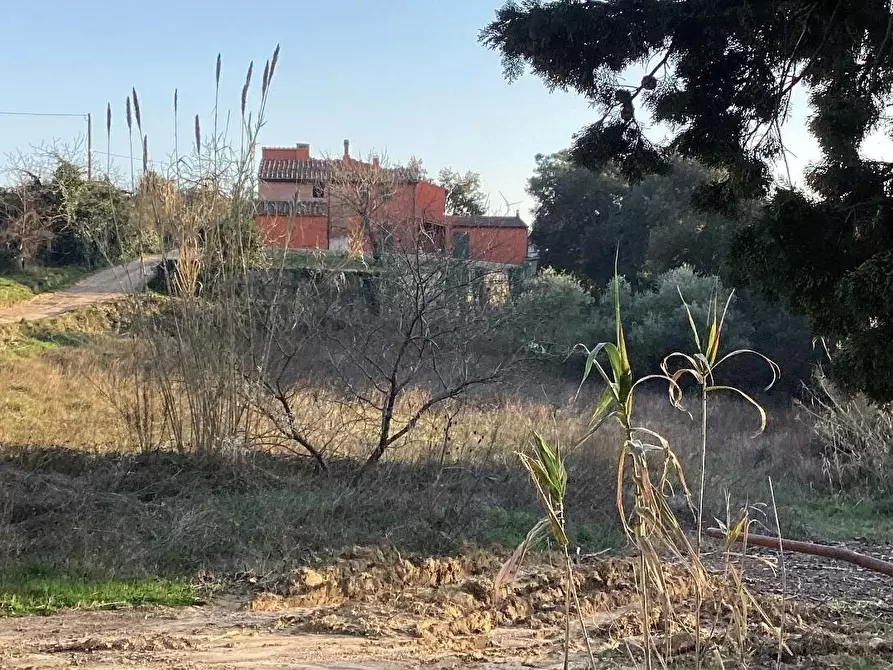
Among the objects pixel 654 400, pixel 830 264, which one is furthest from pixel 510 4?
pixel 654 400

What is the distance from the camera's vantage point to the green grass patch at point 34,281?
16188mm

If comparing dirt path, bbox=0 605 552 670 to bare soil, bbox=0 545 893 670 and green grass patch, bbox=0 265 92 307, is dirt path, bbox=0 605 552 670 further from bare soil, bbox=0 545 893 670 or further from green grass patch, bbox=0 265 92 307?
green grass patch, bbox=0 265 92 307

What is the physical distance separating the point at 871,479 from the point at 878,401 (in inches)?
178

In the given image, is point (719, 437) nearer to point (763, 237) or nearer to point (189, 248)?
point (763, 237)

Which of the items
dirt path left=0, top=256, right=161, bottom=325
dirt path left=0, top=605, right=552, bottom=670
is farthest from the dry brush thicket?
dirt path left=0, top=256, right=161, bottom=325

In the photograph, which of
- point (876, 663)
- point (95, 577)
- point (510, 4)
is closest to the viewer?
point (876, 663)

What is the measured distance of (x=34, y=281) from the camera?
57.7ft

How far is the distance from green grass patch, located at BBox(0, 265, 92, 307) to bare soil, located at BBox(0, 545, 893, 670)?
45.1 feet

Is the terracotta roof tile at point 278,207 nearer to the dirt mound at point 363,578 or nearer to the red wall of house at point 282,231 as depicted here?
the red wall of house at point 282,231

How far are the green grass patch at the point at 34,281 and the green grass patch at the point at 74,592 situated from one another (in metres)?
12.9

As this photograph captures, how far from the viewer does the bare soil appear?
3.69 m

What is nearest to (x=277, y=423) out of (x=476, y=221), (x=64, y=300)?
(x=476, y=221)

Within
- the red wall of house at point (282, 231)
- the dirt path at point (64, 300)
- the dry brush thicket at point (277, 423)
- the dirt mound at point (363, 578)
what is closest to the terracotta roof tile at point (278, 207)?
the red wall of house at point (282, 231)

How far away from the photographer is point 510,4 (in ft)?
24.1
